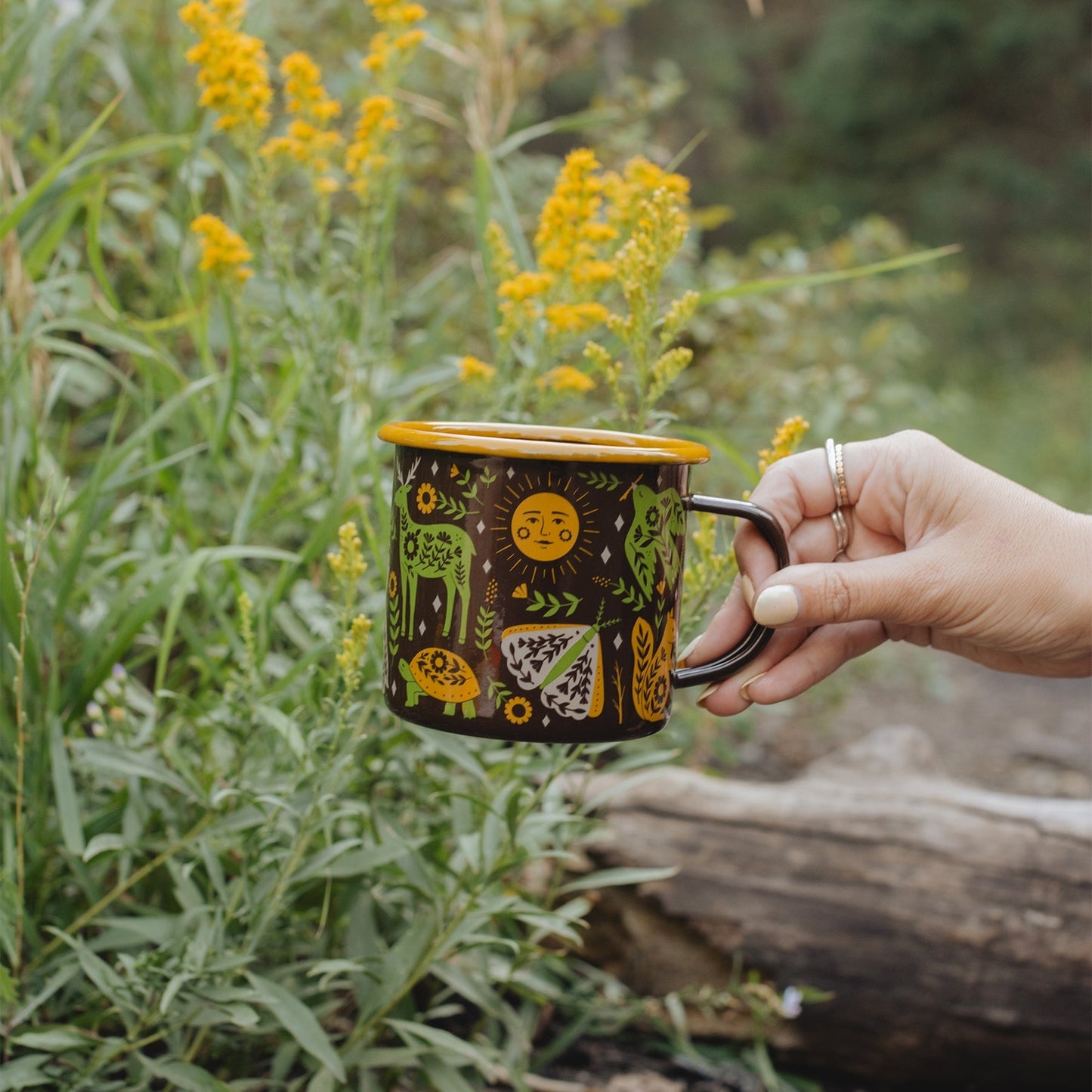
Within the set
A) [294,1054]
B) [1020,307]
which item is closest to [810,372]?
[294,1054]

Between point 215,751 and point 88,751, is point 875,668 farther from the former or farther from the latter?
point 88,751

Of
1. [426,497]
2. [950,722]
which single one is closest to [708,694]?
[426,497]

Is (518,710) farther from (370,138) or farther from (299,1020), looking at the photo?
(370,138)

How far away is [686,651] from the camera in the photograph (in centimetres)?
128

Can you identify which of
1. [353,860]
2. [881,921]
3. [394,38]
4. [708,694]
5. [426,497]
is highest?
[394,38]

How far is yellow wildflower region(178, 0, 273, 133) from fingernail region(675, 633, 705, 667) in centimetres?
86

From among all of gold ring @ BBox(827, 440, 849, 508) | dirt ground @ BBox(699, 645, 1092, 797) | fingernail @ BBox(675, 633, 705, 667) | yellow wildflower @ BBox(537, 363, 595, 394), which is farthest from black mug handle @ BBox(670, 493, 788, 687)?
dirt ground @ BBox(699, 645, 1092, 797)

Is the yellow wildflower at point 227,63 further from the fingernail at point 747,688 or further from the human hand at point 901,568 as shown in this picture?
the fingernail at point 747,688

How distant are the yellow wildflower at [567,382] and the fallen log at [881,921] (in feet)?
2.29

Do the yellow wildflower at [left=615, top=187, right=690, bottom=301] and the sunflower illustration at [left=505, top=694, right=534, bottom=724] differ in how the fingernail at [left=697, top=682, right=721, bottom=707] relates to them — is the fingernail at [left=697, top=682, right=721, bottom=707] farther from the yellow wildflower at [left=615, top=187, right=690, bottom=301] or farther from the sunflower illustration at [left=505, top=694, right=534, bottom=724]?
the yellow wildflower at [left=615, top=187, right=690, bottom=301]

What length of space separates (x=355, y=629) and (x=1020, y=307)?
39.0 feet

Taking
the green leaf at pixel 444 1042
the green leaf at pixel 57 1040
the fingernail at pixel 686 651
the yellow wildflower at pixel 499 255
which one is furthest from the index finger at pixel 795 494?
the green leaf at pixel 57 1040

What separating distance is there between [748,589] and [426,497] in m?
0.40

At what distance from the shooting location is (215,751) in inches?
60.4
